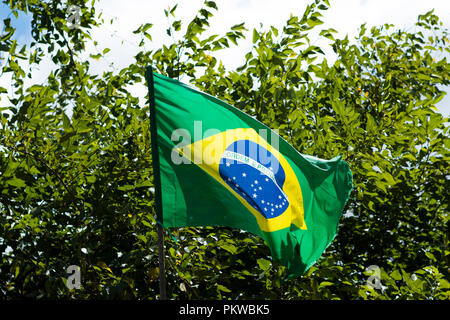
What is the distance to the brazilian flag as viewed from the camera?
3.37m

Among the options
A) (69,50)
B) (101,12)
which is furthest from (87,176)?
(101,12)

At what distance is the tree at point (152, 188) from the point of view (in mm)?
4152

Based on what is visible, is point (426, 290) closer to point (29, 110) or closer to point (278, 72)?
point (278, 72)

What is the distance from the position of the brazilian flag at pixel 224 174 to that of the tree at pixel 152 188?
0.51 meters

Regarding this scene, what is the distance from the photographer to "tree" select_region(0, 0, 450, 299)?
13.6ft

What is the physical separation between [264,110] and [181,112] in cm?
144

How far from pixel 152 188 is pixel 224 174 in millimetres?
1278

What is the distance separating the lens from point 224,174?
345cm

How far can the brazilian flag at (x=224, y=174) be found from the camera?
3.37 m

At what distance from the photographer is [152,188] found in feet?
14.9

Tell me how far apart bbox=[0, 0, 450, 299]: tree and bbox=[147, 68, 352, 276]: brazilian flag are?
0.51m

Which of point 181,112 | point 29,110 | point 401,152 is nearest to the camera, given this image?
point 181,112

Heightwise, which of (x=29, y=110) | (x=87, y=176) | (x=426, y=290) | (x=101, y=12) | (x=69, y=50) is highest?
(x=101, y=12)

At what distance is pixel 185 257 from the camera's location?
400 cm
